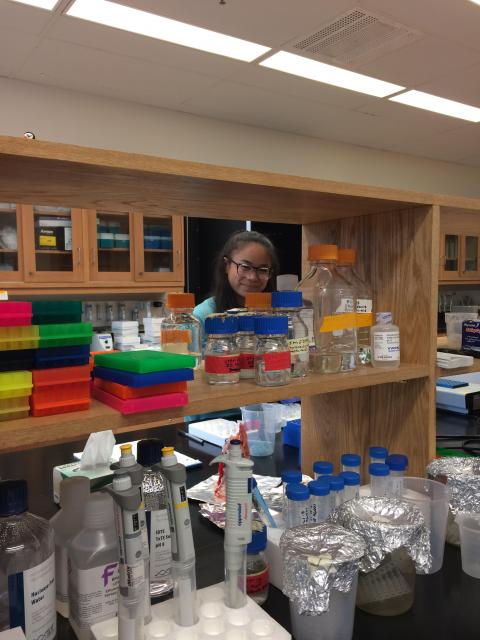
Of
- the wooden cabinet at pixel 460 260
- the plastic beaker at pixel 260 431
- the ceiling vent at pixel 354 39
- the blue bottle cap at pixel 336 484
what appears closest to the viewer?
the blue bottle cap at pixel 336 484

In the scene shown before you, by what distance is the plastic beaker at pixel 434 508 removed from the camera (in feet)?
2.89

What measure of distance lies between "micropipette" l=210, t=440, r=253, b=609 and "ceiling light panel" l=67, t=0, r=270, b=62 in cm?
249

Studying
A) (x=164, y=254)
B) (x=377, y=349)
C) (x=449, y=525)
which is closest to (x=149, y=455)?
(x=377, y=349)

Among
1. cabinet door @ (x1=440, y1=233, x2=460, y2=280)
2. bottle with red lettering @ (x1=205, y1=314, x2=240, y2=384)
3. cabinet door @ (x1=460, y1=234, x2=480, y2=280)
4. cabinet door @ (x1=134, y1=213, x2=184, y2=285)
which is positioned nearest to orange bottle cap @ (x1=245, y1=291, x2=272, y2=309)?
bottle with red lettering @ (x1=205, y1=314, x2=240, y2=384)

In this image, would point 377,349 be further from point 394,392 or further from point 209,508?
point 209,508

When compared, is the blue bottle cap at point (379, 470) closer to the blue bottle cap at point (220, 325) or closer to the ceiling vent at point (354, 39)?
the blue bottle cap at point (220, 325)

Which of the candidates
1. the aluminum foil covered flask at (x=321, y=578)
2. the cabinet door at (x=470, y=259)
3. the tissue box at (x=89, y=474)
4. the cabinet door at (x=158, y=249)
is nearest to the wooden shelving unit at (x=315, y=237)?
the aluminum foil covered flask at (x=321, y=578)

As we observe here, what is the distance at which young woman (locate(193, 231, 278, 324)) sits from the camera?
211 cm

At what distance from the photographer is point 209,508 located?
1079 millimetres

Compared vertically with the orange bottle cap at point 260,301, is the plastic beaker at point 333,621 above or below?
below

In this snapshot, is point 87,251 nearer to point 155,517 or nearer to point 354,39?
point 354,39

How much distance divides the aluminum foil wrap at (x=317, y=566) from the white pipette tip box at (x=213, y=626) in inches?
2.1

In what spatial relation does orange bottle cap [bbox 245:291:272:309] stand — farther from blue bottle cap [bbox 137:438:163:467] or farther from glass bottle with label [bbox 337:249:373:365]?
blue bottle cap [bbox 137:438:163:467]

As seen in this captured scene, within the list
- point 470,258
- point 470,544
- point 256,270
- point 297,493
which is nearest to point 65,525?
point 297,493
